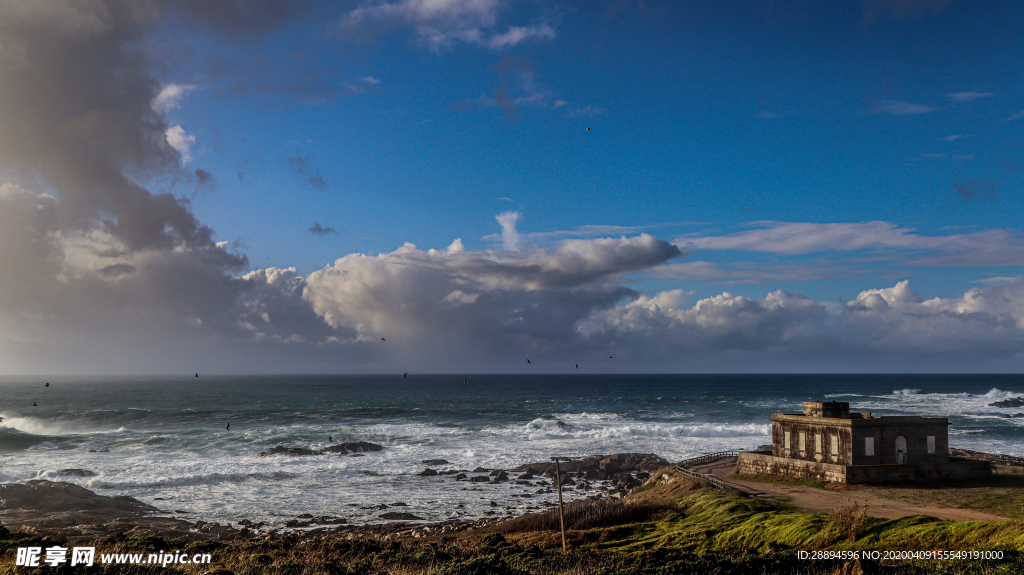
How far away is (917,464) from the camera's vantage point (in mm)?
29891

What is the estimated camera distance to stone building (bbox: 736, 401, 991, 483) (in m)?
29.4

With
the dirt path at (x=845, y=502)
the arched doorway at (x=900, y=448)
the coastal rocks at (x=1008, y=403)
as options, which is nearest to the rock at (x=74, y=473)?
the dirt path at (x=845, y=502)

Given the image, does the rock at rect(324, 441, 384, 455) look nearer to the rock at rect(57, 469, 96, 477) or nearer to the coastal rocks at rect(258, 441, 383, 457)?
the coastal rocks at rect(258, 441, 383, 457)

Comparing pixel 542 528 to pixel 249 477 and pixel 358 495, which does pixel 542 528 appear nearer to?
pixel 358 495

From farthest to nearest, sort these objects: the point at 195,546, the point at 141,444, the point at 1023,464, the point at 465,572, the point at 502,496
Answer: the point at 141,444, the point at 502,496, the point at 1023,464, the point at 195,546, the point at 465,572

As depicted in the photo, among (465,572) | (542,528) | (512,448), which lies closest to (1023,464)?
(542,528)

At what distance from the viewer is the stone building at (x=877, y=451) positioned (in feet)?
96.6

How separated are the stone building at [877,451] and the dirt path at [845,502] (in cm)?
206

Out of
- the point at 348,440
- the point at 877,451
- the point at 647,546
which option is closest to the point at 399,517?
the point at 647,546

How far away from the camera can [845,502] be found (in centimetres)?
2530

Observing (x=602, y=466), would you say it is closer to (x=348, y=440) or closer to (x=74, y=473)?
(x=348, y=440)

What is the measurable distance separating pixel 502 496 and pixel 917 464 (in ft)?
78.9

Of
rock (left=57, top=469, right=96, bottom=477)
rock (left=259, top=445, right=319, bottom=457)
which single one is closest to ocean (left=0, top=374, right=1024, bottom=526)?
rock (left=57, top=469, right=96, bottom=477)

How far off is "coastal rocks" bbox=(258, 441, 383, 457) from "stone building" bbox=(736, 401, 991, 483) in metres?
40.2
